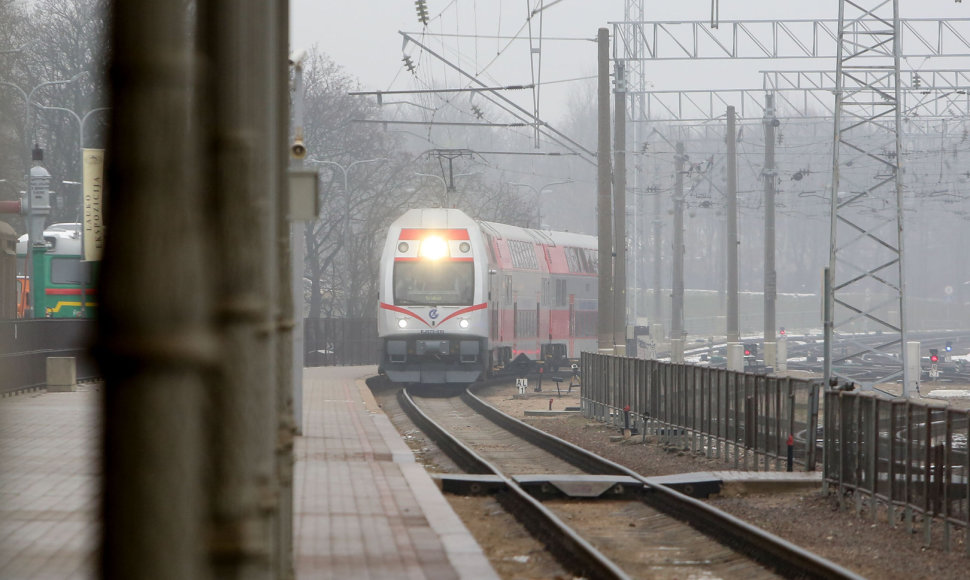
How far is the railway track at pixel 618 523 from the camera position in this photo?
9.19m

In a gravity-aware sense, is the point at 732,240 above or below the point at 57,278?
→ above

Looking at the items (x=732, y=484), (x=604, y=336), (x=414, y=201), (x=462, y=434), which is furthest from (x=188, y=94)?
(x=414, y=201)

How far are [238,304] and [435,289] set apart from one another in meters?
29.7

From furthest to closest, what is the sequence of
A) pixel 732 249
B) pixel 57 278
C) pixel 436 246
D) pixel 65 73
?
pixel 65 73 < pixel 732 249 < pixel 57 278 < pixel 436 246

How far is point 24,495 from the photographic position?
10859 mm

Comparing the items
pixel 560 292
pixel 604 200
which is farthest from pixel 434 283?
pixel 560 292

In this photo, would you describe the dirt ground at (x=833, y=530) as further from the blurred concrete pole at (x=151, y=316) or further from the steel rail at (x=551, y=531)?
the blurred concrete pole at (x=151, y=316)

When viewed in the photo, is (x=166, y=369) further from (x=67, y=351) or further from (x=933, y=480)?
(x=67, y=351)

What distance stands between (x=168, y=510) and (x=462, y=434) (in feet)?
71.8

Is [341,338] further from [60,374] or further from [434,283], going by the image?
[60,374]

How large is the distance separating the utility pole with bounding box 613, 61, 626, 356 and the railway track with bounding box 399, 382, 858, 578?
39.3 feet

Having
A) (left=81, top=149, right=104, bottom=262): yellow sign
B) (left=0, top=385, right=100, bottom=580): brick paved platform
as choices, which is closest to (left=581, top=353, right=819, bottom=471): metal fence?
(left=0, top=385, right=100, bottom=580): brick paved platform

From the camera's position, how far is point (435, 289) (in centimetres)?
3130

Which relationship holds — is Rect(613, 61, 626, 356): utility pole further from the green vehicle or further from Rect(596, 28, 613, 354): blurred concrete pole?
the green vehicle
